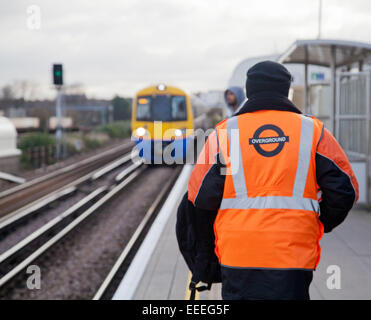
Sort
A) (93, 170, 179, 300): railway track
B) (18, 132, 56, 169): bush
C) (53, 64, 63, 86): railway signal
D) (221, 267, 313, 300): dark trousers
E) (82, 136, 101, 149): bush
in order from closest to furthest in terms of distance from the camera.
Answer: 1. (221, 267, 313, 300): dark trousers
2. (93, 170, 179, 300): railway track
3. (18, 132, 56, 169): bush
4. (53, 64, 63, 86): railway signal
5. (82, 136, 101, 149): bush

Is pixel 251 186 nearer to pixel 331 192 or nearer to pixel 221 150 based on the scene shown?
pixel 221 150

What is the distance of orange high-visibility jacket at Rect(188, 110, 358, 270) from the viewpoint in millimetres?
2139

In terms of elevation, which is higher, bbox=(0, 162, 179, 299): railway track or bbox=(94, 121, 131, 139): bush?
bbox=(94, 121, 131, 139): bush

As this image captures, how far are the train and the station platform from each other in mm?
9619

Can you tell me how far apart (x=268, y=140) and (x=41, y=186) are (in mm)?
12994

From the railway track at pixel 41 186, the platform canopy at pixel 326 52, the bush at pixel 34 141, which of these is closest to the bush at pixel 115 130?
the bush at pixel 34 141

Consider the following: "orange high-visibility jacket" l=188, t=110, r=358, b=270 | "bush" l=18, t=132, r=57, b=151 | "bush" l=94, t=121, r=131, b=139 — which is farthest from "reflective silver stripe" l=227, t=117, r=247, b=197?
"bush" l=94, t=121, r=131, b=139

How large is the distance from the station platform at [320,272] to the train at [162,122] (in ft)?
31.6

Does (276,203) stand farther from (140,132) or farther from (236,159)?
(140,132)

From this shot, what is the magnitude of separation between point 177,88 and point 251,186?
50.8ft

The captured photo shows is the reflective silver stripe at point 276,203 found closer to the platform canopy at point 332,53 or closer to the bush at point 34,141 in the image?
the platform canopy at point 332,53

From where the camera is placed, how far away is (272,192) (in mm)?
2158

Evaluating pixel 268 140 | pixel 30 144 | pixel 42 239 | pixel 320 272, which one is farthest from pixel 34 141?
pixel 268 140

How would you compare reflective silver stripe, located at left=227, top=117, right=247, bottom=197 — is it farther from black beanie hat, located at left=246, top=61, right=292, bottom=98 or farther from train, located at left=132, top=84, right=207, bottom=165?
train, located at left=132, top=84, right=207, bottom=165
